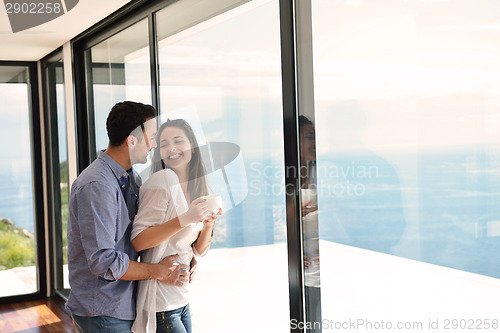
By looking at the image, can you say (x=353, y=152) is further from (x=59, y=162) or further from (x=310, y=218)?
(x=59, y=162)

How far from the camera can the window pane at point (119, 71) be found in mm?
3518

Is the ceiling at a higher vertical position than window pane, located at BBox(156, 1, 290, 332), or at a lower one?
higher

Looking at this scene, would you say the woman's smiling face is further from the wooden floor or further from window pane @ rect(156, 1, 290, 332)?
the wooden floor

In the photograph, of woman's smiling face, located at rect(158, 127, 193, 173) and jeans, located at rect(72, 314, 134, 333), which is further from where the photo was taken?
woman's smiling face, located at rect(158, 127, 193, 173)

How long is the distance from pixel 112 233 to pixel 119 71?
7.27ft

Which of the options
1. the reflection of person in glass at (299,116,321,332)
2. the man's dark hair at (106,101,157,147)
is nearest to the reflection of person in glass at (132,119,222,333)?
the man's dark hair at (106,101,157,147)

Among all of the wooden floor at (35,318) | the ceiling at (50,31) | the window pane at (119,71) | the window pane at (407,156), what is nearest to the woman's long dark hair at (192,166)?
the window pane at (407,156)

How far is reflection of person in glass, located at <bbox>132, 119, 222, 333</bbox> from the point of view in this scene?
195 cm

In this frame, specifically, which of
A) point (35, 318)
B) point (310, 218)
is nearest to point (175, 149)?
point (310, 218)

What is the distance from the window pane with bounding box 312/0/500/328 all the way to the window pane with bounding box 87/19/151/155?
1670 mm

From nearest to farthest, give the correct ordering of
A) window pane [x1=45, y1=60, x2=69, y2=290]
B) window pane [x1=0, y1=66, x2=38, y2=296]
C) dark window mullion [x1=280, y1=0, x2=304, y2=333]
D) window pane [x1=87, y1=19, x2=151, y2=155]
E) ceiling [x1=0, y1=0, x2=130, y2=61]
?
dark window mullion [x1=280, y1=0, x2=304, y2=333] < window pane [x1=87, y1=19, x2=151, y2=155] < ceiling [x1=0, y1=0, x2=130, y2=61] < window pane [x1=45, y1=60, x2=69, y2=290] < window pane [x1=0, y1=66, x2=38, y2=296]

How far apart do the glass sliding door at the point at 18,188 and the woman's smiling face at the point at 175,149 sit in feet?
13.9

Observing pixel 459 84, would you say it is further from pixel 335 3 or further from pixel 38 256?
pixel 38 256

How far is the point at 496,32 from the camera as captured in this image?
140 cm
